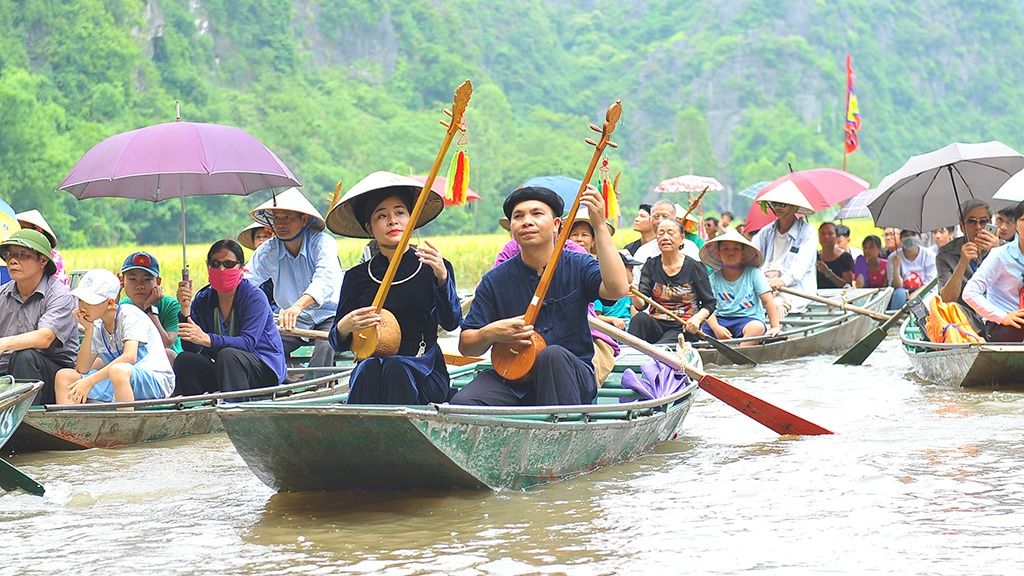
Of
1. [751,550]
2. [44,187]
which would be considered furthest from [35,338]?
[44,187]

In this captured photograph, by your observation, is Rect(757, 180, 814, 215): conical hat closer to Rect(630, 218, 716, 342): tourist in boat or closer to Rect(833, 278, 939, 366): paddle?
Rect(833, 278, 939, 366): paddle

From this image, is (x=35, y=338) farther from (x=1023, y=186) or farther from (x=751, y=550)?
(x=1023, y=186)

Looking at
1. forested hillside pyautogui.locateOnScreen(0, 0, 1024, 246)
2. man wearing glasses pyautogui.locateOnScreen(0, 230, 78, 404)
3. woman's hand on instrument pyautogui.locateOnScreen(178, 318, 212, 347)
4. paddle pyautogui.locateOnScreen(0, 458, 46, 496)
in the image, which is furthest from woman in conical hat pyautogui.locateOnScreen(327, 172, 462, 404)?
forested hillside pyautogui.locateOnScreen(0, 0, 1024, 246)

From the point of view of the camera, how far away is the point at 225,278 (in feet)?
22.0

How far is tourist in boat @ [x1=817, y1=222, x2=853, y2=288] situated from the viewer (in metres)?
13.7

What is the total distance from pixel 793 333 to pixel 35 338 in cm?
606

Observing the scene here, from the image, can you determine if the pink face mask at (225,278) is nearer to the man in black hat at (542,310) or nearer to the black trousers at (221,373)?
the black trousers at (221,373)

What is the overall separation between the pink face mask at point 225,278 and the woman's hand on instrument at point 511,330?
7.04 ft

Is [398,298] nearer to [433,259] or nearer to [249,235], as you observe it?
[433,259]

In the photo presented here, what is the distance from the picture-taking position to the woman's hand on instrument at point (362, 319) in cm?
486

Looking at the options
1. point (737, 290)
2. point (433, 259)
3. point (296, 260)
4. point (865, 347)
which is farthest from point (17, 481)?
point (865, 347)

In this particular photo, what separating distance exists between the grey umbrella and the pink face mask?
5042mm

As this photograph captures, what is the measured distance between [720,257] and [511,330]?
16.5 ft

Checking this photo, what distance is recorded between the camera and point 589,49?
8469 centimetres
